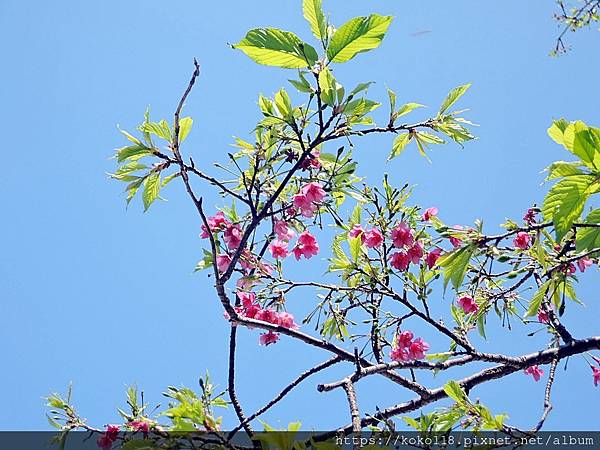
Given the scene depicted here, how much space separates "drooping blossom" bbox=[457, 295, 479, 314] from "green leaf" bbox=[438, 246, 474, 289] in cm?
75

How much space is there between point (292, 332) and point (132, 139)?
2.88 ft

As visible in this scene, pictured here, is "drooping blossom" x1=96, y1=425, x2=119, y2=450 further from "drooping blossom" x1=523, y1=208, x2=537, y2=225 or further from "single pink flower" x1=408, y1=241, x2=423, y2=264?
"drooping blossom" x1=523, y1=208, x2=537, y2=225

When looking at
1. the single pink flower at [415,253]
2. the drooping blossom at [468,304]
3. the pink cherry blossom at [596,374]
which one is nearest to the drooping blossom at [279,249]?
the single pink flower at [415,253]

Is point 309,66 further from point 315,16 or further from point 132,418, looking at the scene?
point 132,418

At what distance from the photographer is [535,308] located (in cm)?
204

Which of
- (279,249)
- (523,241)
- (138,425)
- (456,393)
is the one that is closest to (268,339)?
(279,249)

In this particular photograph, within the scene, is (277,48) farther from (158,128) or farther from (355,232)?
(355,232)

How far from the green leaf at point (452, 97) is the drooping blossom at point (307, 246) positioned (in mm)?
777

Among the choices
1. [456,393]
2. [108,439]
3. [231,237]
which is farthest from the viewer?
[231,237]

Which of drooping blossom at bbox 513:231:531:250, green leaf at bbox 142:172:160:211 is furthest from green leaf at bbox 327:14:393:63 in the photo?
drooping blossom at bbox 513:231:531:250

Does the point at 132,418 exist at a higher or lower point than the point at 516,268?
lower

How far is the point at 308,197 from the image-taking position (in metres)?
2.07

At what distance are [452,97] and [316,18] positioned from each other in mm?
746

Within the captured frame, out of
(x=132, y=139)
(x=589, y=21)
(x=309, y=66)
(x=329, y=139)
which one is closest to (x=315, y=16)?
(x=309, y=66)
